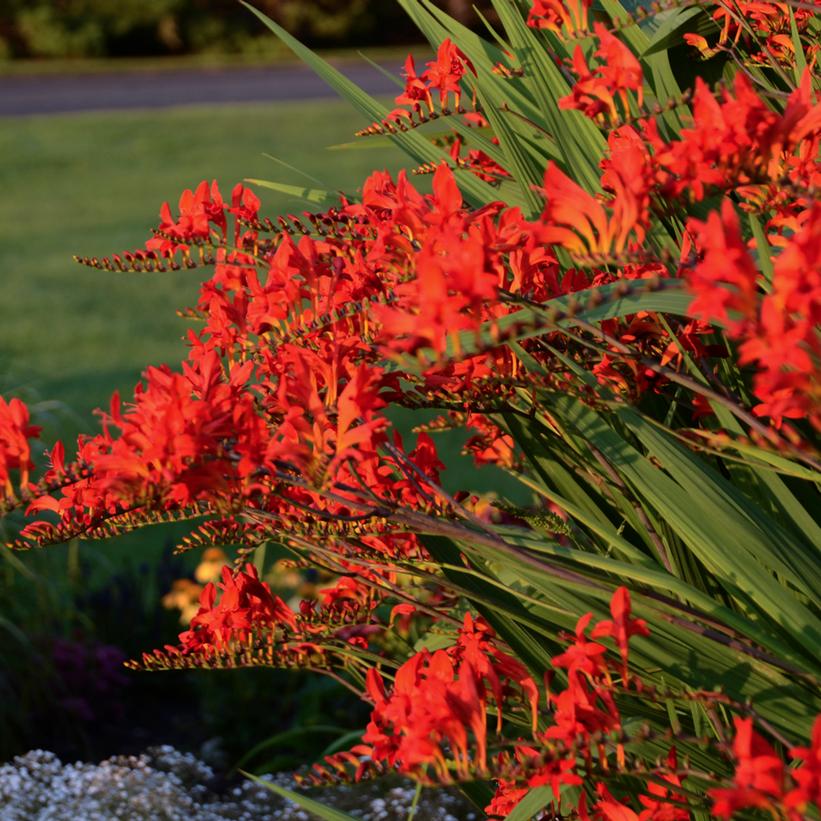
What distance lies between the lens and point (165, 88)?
20750 mm

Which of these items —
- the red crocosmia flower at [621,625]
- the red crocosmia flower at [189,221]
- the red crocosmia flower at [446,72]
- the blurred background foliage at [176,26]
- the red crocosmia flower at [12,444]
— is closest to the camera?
the red crocosmia flower at [621,625]

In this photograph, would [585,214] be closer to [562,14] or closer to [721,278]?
[721,278]

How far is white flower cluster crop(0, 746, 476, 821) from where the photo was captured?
9.82 ft

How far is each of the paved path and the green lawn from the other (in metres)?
0.99

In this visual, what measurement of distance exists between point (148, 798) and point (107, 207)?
10.4 metres

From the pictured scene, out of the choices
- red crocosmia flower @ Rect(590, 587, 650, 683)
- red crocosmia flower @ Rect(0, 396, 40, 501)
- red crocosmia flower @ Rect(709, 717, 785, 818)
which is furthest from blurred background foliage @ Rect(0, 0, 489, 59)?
red crocosmia flower @ Rect(709, 717, 785, 818)

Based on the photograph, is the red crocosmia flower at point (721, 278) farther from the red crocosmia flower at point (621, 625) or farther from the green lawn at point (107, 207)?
the green lawn at point (107, 207)

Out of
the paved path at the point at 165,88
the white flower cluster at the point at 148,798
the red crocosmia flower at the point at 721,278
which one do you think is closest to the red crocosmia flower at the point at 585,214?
the red crocosmia flower at the point at 721,278

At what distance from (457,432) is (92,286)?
14.0 feet

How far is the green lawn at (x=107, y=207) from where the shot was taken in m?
8.03

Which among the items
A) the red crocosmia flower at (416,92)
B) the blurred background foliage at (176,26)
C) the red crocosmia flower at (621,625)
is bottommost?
the blurred background foliage at (176,26)

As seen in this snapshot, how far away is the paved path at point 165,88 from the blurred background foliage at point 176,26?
7.48 feet

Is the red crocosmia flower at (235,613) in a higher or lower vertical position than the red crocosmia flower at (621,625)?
lower

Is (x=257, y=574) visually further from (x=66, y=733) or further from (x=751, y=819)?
(x=66, y=733)
